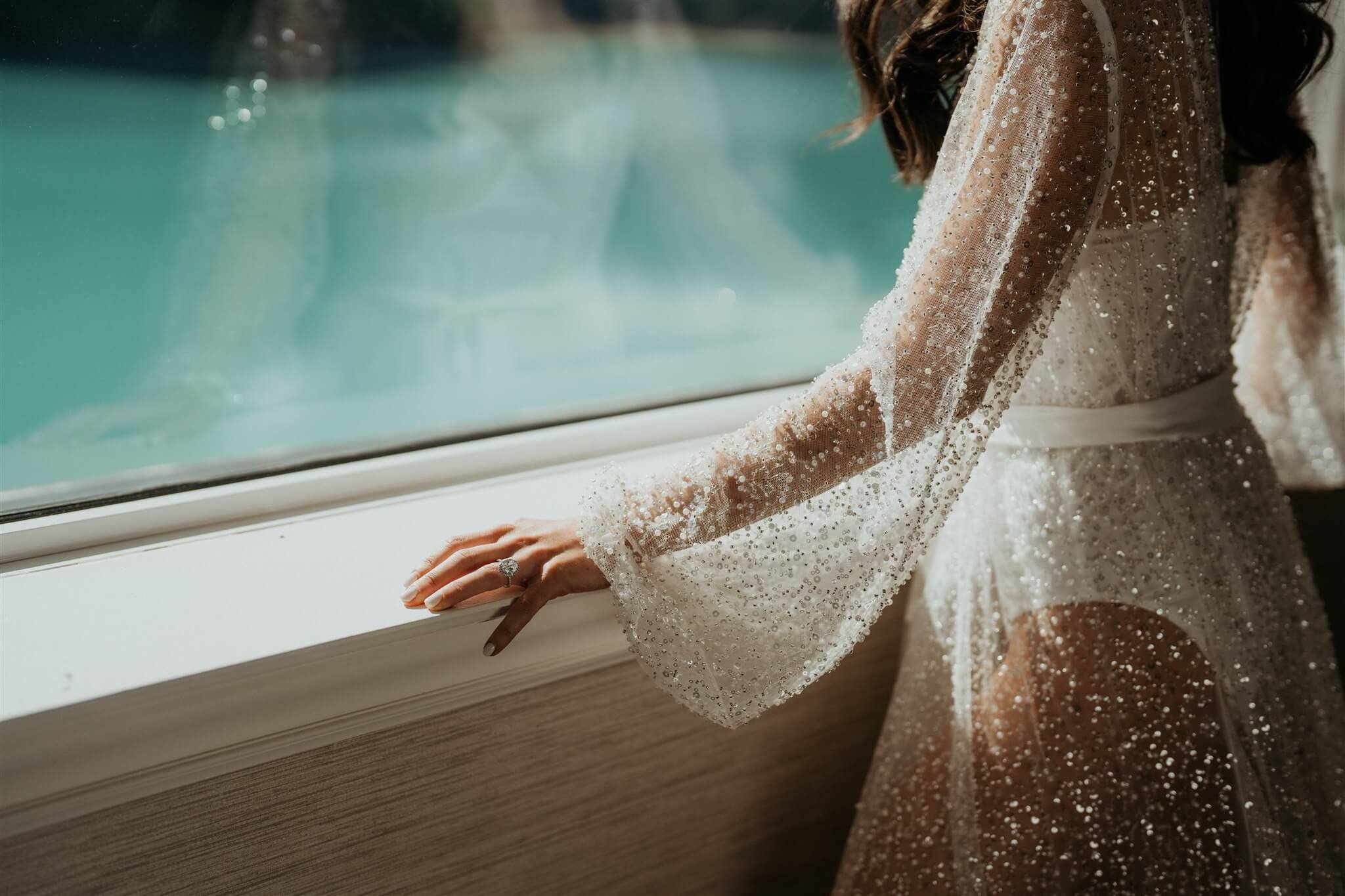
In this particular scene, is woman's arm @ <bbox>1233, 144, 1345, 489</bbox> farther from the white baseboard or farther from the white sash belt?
the white baseboard

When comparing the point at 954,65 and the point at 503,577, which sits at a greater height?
the point at 954,65

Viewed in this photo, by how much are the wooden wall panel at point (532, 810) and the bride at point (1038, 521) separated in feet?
0.55

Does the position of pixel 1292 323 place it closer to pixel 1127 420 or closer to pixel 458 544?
pixel 1127 420

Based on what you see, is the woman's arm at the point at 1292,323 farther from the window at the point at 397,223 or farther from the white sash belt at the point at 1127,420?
the window at the point at 397,223

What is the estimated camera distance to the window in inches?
35.2

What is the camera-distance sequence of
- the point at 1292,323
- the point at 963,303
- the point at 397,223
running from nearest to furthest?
the point at 963,303, the point at 1292,323, the point at 397,223

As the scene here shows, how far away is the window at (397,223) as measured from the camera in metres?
0.90

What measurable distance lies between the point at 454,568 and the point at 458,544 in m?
0.03

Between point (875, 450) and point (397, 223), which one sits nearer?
point (875, 450)

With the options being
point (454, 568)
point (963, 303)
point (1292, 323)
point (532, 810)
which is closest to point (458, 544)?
point (454, 568)

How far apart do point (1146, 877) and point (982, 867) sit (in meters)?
0.13

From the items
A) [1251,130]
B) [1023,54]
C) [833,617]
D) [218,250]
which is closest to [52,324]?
[218,250]

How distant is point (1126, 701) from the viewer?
764mm

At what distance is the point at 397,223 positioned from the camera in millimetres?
1397
